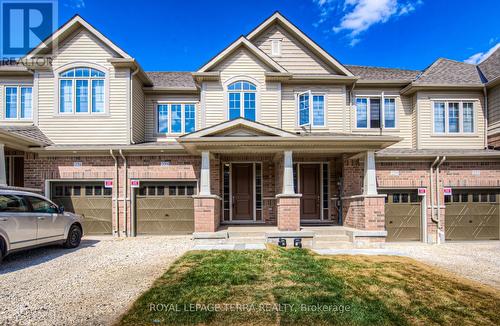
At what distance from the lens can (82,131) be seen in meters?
11.1

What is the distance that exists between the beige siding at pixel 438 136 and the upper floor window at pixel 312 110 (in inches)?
157

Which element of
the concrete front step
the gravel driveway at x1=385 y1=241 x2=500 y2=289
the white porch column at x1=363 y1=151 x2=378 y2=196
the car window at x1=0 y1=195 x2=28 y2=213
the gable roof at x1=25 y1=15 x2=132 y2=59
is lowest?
the gravel driveway at x1=385 y1=241 x2=500 y2=289

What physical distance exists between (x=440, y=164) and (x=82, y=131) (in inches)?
537

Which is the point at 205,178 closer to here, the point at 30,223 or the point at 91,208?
the point at 30,223

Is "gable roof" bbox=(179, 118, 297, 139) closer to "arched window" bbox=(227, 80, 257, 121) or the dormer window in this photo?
"arched window" bbox=(227, 80, 257, 121)

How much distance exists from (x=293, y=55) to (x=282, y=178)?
5514 mm

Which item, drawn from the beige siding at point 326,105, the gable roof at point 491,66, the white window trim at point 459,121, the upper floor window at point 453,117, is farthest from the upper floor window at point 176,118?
the gable roof at point 491,66

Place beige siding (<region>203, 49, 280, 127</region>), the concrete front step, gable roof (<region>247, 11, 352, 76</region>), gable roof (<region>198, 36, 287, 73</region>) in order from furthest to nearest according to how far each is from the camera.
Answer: gable roof (<region>247, 11, 352, 76</region>) < beige siding (<region>203, 49, 280, 127</region>) < gable roof (<region>198, 36, 287, 73</region>) < the concrete front step

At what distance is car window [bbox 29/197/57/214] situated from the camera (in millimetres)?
7688

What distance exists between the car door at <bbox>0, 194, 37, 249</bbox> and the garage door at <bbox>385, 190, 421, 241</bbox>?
36.7 feet

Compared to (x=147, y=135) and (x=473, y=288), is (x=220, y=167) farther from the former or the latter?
(x=473, y=288)

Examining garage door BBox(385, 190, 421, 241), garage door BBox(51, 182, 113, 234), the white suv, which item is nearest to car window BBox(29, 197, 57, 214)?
the white suv

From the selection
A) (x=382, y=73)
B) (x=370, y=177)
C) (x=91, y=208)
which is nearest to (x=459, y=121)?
(x=382, y=73)

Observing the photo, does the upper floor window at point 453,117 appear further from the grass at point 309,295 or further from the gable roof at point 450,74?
the grass at point 309,295
